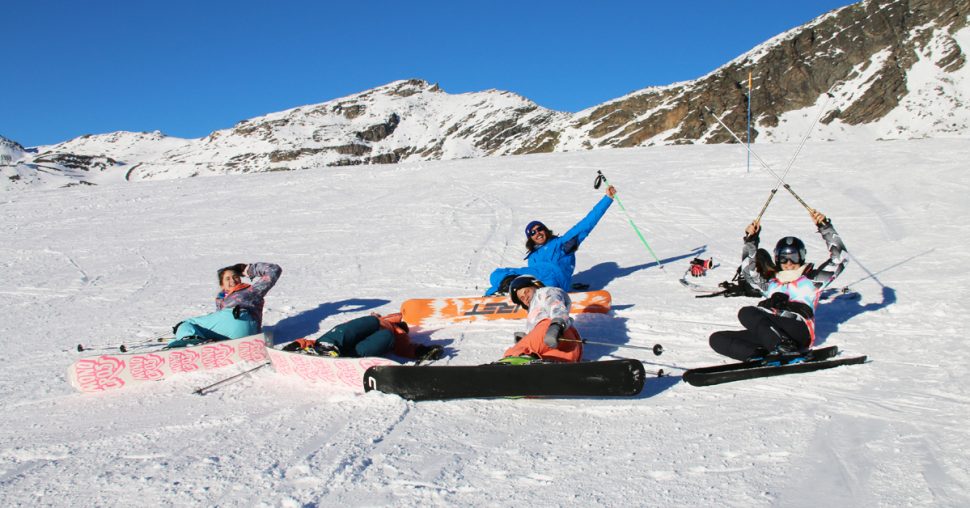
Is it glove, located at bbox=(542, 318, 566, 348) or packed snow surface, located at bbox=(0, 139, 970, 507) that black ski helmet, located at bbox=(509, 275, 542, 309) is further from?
glove, located at bbox=(542, 318, 566, 348)

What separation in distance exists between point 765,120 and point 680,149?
261 feet

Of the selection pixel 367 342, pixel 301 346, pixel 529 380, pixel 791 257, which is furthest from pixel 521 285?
pixel 791 257

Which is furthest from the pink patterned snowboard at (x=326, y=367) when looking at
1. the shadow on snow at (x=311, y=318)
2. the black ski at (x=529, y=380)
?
the shadow on snow at (x=311, y=318)

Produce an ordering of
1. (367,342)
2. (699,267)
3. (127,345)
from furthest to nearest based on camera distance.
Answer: (699,267) → (127,345) → (367,342)

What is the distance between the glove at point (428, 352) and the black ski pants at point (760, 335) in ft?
7.47

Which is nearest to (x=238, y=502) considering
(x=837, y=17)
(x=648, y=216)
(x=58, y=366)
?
(x=58, y=366)

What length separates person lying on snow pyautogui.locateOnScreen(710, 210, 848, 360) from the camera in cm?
495

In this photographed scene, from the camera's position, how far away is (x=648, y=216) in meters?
12.8

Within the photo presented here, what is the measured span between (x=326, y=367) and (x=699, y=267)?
17.9 feet

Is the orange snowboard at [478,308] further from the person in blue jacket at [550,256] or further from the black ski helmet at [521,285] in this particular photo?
the black ski helmet at [521,285]

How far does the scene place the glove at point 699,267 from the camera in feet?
27.7

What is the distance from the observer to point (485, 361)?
555 centimetres

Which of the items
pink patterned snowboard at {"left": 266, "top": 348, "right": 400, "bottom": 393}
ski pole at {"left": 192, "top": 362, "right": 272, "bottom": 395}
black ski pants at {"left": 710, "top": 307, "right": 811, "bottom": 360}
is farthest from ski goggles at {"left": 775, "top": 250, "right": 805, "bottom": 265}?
ski pole at {"left": 192, "top": 362, "right": 272, "bottom": 395}

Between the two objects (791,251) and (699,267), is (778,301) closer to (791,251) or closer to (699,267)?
(791,251)
